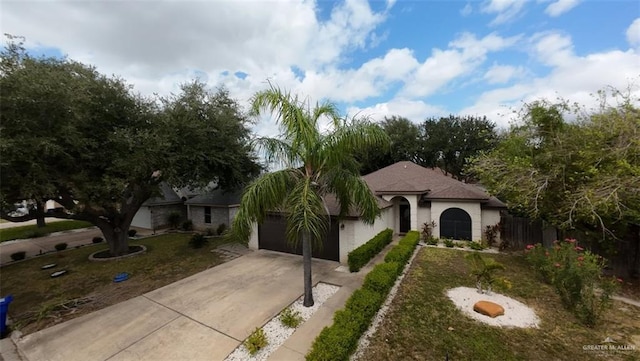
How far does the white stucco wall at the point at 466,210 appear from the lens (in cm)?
1370

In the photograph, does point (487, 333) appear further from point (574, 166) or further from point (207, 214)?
point (207, 214)

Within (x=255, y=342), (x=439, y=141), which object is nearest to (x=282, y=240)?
(x=255, y=342)

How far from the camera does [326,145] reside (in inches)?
264

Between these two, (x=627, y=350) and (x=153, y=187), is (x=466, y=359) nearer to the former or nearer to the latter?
(x=627, y=350)

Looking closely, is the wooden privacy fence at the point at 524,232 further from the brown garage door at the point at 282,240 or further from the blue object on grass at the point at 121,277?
the blue object on grass at the point at 121,277

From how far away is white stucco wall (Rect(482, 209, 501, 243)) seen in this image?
529 inches

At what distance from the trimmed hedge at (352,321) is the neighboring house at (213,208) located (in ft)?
43.5

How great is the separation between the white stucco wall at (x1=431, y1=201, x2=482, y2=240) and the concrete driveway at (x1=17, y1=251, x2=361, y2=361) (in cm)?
785

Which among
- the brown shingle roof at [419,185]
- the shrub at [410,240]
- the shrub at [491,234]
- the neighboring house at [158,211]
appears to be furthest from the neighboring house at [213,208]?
the shrub at [491,234]

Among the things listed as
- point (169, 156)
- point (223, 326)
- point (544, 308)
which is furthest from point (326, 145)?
point (169, 156)

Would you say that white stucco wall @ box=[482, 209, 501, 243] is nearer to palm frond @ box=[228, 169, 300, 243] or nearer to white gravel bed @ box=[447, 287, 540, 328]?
white gravel bed @ box=[447, 287, 540, 328]

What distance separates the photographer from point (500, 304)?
279 inches

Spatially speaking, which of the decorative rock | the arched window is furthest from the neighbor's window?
the decorative rock

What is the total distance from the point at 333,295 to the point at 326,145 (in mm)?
4608
